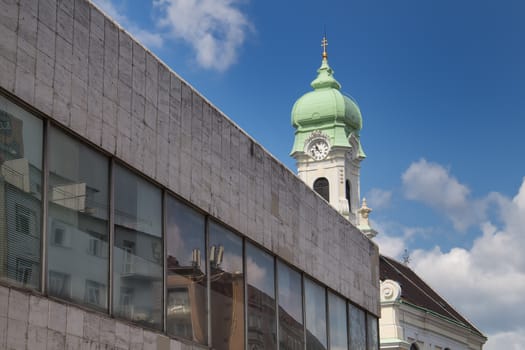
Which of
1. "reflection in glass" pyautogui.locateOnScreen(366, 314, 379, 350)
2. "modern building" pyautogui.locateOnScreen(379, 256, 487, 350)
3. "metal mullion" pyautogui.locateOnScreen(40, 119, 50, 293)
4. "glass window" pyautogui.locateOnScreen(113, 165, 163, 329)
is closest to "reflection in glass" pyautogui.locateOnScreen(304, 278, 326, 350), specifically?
"reflection in glass" pyautogui.locateOnScreen(366, 314, 379, 350)

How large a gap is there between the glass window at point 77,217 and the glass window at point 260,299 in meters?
5.96

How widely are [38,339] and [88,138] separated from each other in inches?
122

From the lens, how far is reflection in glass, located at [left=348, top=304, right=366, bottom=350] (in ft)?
90.6

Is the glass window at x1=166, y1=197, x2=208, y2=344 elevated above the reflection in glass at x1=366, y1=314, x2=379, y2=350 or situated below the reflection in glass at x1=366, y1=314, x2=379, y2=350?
below

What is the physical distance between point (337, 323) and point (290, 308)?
319cm

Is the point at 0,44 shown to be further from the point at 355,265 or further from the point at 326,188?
the point at 326,188

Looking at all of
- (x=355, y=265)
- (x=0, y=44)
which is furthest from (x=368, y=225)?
(x=0, y=44)

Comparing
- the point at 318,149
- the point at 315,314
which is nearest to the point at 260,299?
the point at 315,314

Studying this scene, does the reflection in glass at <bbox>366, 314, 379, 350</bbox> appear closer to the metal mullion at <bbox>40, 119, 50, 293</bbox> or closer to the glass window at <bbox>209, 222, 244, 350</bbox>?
the glass window at <bbox>209, 222, 244, 350</bbox>

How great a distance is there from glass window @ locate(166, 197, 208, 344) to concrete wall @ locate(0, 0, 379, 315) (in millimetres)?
370

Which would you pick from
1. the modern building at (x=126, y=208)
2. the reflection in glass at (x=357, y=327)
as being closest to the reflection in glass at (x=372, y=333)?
the reflection in glass at (x=357, y=327)

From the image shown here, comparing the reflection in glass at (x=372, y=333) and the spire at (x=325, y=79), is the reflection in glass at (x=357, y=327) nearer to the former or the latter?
the reflection in glass at (x=372, y=333)

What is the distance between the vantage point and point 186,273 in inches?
744

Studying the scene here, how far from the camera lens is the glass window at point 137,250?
54.4 feet
